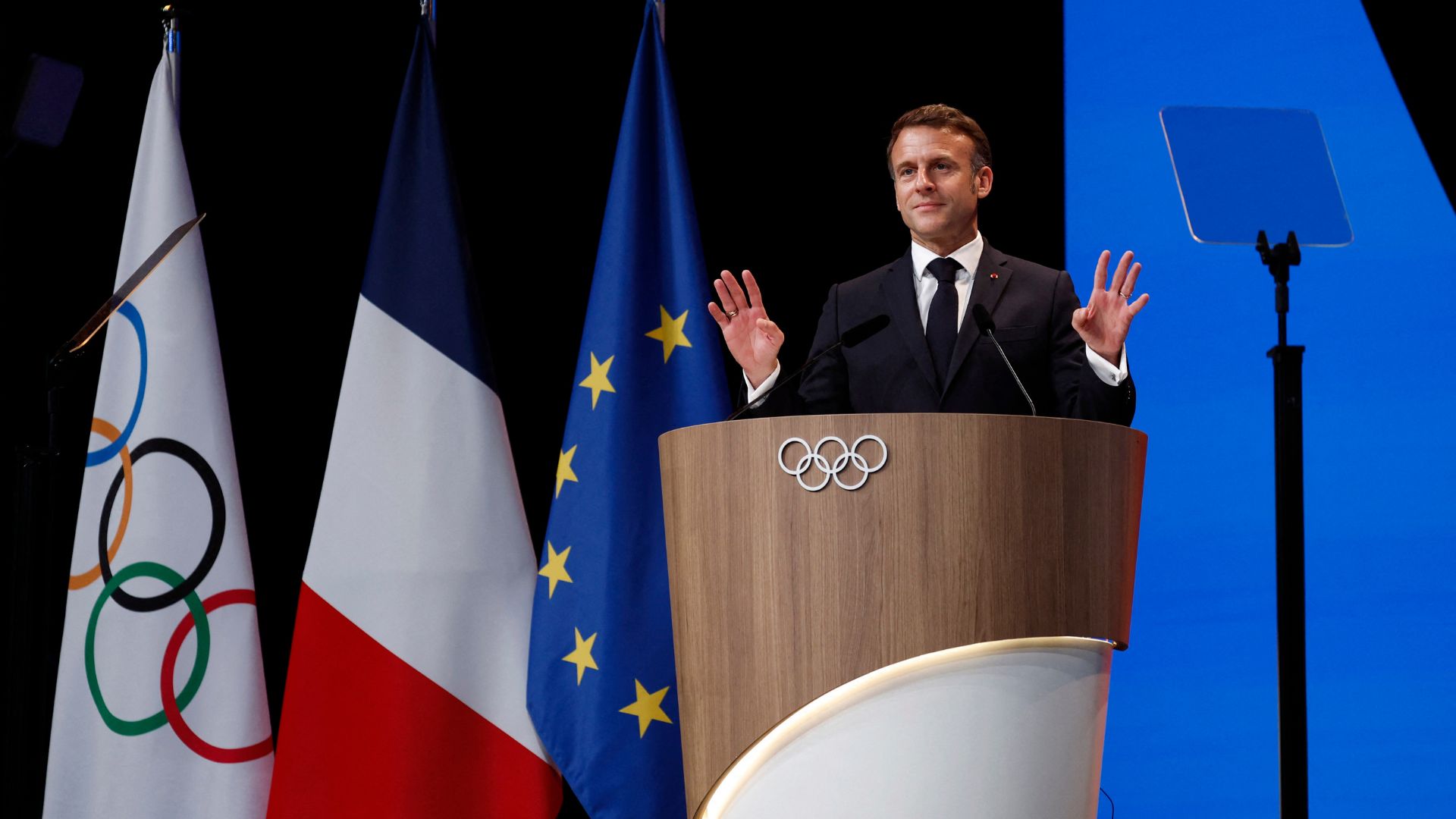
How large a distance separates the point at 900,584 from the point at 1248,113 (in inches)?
54.0

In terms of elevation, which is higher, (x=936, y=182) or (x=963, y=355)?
(x=936, y=182)

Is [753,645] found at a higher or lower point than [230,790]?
higher

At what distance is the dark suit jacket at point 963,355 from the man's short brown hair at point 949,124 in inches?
7.0

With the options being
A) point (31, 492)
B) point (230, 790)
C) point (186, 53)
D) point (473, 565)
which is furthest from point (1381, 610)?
point (186, 53)

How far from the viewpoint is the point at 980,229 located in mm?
3166

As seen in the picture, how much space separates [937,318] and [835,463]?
2.52 feet

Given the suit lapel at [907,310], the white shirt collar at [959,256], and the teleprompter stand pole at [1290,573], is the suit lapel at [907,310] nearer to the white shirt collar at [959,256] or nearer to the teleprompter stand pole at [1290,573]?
the white shirt collar at [959,256]

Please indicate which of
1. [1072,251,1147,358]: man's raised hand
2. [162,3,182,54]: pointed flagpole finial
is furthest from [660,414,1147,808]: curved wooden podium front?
[162,3,182,54]: pointed flagpole finial

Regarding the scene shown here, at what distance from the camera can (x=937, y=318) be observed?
2.43m

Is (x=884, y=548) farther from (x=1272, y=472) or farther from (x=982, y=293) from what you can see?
(x=1272, y=472)

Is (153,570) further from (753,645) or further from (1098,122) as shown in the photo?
(1098,122)

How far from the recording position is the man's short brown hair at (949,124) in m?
2.47

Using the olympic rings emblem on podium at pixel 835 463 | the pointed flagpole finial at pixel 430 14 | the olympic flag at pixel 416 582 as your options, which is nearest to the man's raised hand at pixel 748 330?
the olympic rings emblem on podium at pixel 835 463

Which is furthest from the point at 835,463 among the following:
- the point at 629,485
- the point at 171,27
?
the point at 171,27
